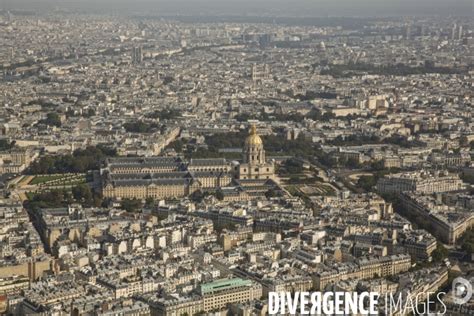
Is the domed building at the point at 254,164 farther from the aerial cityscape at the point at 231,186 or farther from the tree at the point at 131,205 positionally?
the tree at the point at 131,205

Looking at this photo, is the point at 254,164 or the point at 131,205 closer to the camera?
the point at 131,205

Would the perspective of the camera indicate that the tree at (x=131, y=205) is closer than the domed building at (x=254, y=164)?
Yes

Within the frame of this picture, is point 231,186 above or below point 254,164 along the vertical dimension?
below

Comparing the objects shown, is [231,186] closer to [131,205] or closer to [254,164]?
[254,164]

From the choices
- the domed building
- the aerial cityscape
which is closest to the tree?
the aerial cityscape

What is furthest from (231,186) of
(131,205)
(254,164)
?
(131,205)

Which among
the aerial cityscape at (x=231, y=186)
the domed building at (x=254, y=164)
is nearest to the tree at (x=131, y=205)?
the aerial cityscape at (x=231, y=186)
